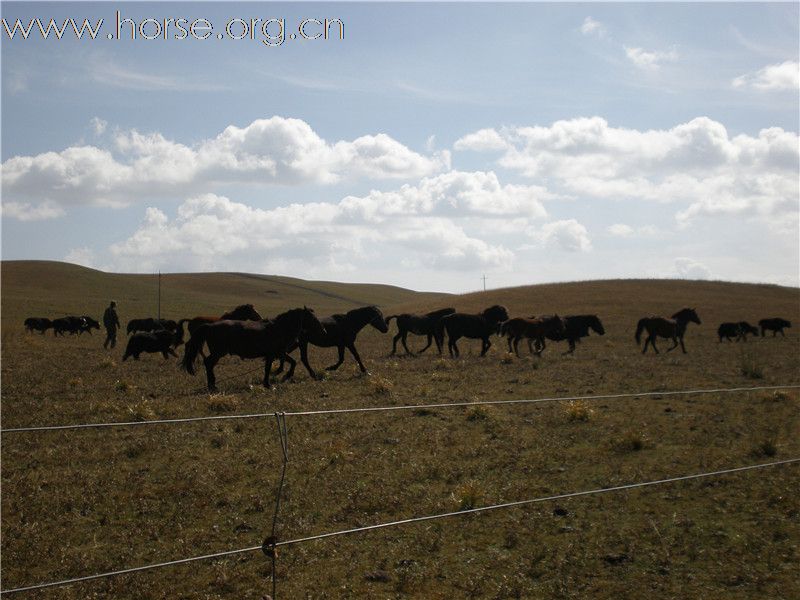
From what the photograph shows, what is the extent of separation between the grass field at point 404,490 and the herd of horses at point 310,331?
0.96 m

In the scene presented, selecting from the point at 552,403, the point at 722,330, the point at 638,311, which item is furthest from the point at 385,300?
the point at 552,403

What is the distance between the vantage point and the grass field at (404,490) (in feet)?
23.5

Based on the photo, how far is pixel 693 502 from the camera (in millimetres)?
9492

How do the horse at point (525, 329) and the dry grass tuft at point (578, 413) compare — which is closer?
the dry grass tuft at point (578, 413)

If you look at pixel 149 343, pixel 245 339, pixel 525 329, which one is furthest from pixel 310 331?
pixel 525 329

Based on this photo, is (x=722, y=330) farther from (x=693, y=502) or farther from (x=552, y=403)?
(x=693, y=502)

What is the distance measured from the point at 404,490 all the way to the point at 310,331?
10.9m

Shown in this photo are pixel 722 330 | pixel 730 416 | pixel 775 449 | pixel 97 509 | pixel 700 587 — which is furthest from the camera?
pixel 722 330

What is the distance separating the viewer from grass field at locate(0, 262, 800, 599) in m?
7.16

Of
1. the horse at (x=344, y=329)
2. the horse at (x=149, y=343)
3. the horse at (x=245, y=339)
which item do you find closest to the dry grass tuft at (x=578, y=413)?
the horse at (x=245, y=339)

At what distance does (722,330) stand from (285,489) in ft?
131

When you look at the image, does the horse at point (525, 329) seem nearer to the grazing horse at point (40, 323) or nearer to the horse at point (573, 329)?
the horse at point (573, 329)

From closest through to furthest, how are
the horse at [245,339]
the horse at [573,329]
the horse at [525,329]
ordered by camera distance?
the horse at [245,339] → the horse at [525,329] → the horse at [573,329]

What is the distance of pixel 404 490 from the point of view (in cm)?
967
